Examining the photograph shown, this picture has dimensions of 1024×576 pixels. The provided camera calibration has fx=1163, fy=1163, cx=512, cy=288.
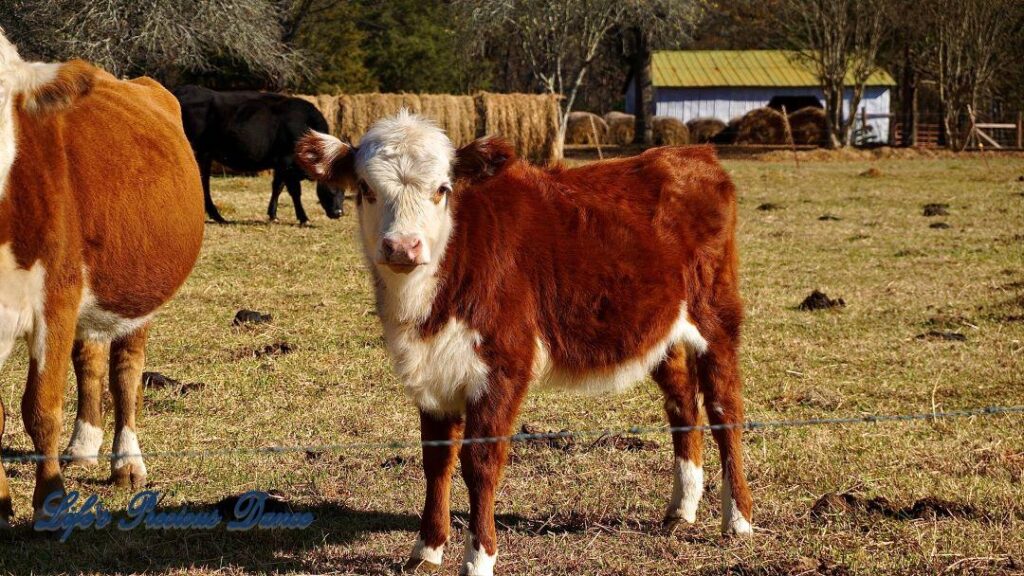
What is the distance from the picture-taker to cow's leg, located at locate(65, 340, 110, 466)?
17.3 feet

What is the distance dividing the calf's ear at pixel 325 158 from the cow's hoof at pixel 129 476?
1832mm

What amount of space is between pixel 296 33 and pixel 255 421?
1241 inches

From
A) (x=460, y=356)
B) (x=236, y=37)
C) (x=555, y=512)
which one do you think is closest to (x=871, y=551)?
(x=555, y=512)

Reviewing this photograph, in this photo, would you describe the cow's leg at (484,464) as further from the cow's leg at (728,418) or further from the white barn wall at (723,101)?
the white barn wall at (723,101)

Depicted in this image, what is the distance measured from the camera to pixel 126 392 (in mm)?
5230

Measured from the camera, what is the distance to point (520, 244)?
4.03 m

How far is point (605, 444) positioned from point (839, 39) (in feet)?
97.6

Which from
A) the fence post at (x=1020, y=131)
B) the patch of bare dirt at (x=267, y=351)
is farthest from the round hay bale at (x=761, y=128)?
the patch of bare dirt at (x=267, y=351)

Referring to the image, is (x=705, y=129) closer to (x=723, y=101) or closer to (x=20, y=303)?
(x=723, y=101)

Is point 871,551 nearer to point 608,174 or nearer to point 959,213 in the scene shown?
point 608,174

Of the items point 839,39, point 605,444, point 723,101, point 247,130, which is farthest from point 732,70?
point 605,444

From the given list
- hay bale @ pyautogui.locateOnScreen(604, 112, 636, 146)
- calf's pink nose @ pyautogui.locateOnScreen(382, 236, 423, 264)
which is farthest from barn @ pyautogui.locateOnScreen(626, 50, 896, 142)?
calf's pink nose @ pyautogui.locateOnScreen(382, 236, 423, 264)

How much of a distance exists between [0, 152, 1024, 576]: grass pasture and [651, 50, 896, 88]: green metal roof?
35.0m

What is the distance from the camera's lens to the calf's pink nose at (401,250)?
3521 mm
